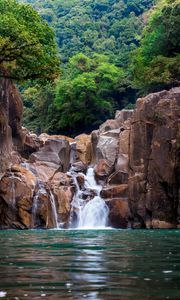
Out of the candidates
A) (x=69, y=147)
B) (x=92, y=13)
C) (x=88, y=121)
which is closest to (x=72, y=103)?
(x=88, y=121)

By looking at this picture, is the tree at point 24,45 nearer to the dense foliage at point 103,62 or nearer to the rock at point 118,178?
the dense foliage at point 103,62

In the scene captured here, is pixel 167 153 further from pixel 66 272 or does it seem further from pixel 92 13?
pixel 92 13

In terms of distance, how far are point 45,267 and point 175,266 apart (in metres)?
2.17

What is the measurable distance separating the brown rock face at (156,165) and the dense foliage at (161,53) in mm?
Answer: 10484

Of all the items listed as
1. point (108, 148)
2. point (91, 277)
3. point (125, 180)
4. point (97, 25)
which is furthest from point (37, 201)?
point (97, 25)

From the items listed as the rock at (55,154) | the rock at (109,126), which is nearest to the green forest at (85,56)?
the rock at (55,154)

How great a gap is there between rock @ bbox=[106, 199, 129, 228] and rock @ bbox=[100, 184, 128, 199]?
1.65ft

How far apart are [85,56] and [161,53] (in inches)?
760

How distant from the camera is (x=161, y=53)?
53.2 meters

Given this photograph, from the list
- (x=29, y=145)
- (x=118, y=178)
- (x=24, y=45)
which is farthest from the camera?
(x=29, y=145)

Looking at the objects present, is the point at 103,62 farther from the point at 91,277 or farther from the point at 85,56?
the point at 91,277

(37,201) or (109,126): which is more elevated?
(109,126)

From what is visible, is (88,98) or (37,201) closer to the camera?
(37,201)

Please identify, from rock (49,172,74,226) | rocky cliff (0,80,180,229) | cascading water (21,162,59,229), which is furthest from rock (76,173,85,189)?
cascading water (21,162,59,229)
